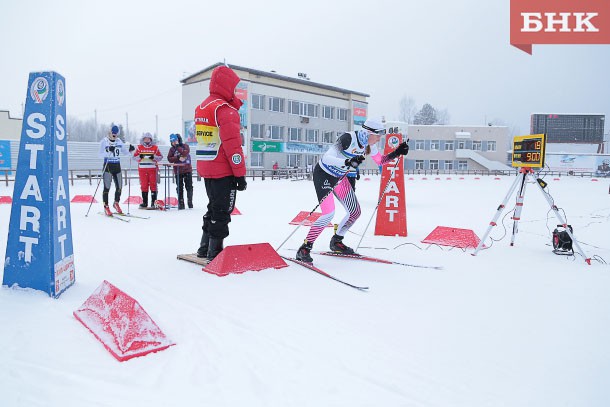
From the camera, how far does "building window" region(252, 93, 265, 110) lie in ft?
135

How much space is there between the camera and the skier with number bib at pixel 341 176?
5277mm

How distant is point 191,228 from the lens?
789cm

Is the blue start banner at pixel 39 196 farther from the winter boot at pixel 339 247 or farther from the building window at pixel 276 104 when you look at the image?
the building window at pixel 276 104

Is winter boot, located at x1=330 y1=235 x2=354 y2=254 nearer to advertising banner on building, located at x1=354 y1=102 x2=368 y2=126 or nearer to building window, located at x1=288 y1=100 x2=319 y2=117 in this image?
building window, located at x1=288 y1=100 x2=319 y2=117

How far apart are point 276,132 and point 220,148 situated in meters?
39.6

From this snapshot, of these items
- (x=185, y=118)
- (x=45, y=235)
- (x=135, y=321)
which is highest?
(x=185, y=118)

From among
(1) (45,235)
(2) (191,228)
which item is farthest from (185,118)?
(1) (45,235)

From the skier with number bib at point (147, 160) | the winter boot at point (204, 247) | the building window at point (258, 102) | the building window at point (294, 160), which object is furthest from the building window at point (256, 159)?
the winter boot at point (204, 247)

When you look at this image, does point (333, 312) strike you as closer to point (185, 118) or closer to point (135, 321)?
point (135, 321)

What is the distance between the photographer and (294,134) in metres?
45.5

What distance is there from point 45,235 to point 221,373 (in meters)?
1.95

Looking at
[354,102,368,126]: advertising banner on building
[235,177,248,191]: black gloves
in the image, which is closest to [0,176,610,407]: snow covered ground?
[235,177,248,191]: black gloves

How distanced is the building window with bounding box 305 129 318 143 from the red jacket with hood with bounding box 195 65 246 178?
42300mm

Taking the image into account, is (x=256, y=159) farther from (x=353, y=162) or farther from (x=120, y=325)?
(x=120, y=325)
